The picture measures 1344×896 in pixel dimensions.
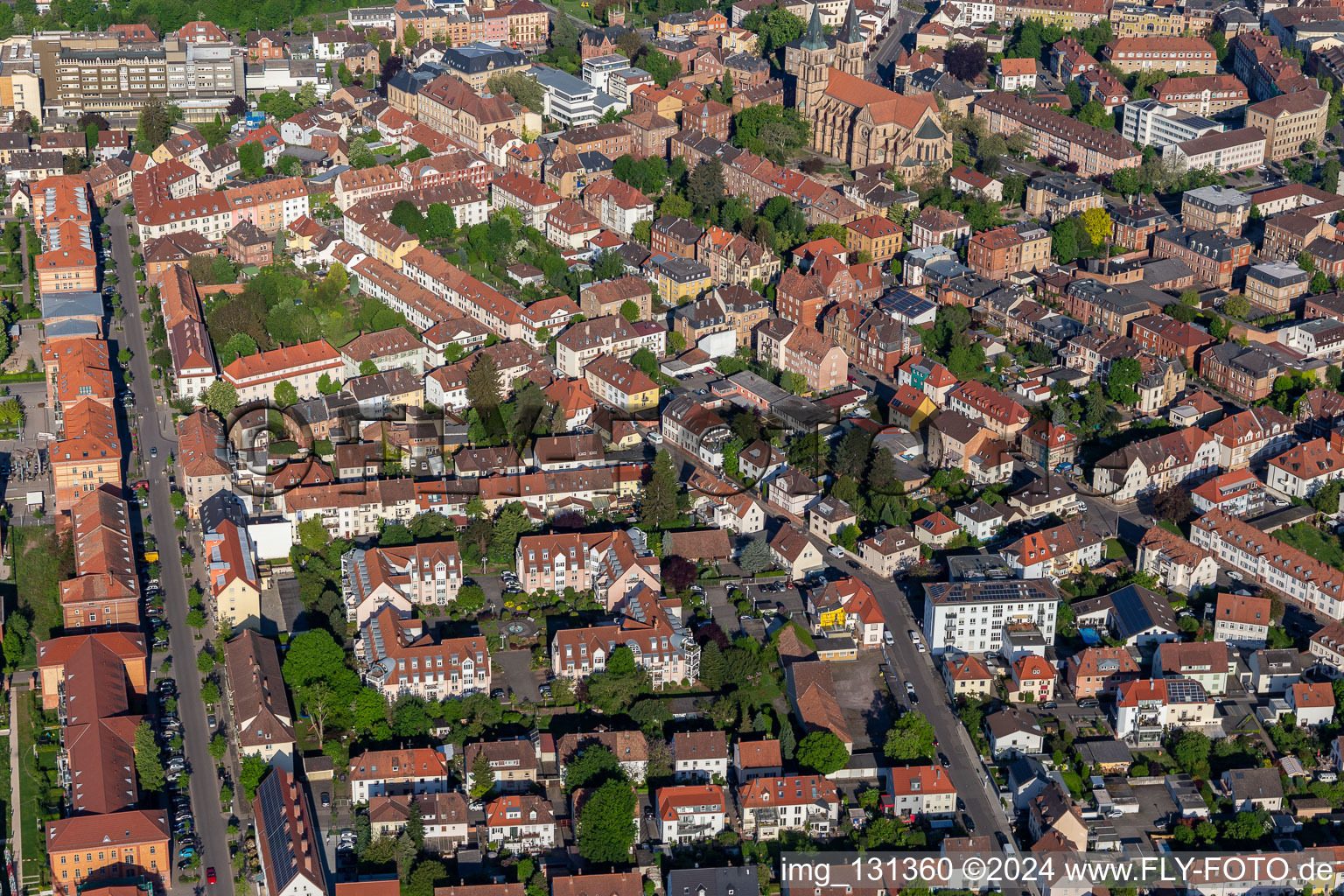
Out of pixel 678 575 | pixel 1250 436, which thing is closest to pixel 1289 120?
pixel 1250 436

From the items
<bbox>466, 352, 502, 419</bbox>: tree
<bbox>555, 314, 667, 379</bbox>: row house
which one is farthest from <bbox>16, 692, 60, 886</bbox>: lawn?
<bbox>555, 314, 667, 379</bbox>: row house

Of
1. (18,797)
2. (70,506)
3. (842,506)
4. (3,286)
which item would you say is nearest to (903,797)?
(842,506)

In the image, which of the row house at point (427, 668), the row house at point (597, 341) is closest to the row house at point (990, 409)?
the row house at point (597, 341)

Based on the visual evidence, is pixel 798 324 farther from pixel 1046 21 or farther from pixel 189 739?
pixel 1046 21

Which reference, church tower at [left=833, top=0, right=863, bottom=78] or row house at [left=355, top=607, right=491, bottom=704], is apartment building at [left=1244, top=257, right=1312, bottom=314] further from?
row house at [left=355, top=607, right=491, bottom=704]

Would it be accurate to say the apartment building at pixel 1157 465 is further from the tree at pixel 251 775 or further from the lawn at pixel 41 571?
the lawn at pixel 41 571

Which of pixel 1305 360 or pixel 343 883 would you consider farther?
pixel 1305 360
